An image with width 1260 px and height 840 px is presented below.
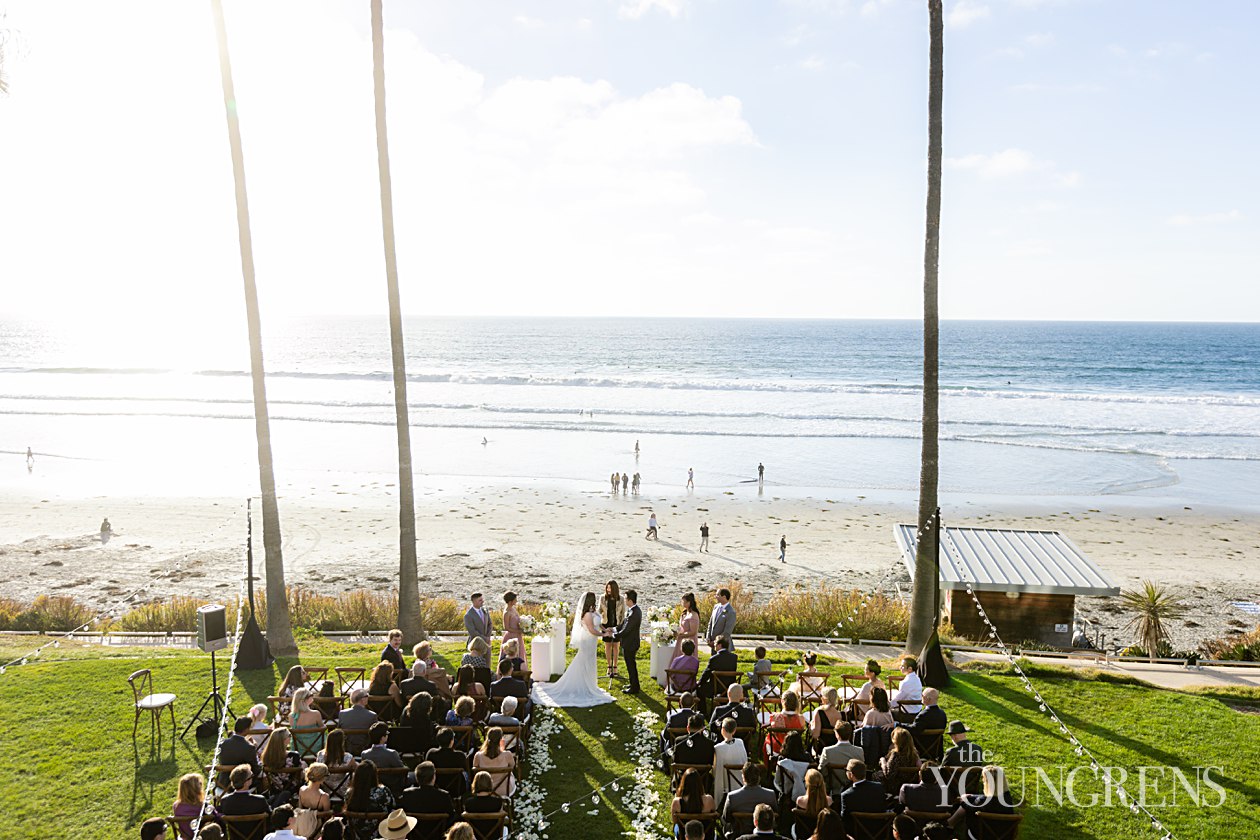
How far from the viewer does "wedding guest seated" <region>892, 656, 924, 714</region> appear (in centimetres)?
953

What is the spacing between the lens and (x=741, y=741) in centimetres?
821

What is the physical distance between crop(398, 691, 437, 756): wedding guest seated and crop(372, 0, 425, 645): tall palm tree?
5438 millimetres

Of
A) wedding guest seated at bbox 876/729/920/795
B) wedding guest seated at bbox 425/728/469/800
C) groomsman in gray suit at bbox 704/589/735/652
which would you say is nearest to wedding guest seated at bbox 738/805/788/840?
wedding guest seated at bbox 876/729/920/795

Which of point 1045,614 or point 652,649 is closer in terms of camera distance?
point 652,649

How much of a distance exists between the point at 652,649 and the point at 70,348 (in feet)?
483

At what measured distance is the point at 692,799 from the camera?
24.1 feet

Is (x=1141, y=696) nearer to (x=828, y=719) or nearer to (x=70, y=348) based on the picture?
(x=828, y=719)

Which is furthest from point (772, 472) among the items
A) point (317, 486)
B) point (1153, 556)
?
point (317, 486)

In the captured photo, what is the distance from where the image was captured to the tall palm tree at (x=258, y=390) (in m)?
12.7

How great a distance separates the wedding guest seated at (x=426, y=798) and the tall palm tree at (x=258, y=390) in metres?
6.95

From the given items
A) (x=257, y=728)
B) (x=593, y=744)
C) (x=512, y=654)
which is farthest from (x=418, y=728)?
(x=593, y=744)

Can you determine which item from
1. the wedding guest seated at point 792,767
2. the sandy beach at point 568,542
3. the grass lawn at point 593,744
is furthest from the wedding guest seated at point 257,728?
the sandy beach at point 568,542

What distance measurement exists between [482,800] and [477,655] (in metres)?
3.15

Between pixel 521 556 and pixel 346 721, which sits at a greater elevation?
pixel 346 721
